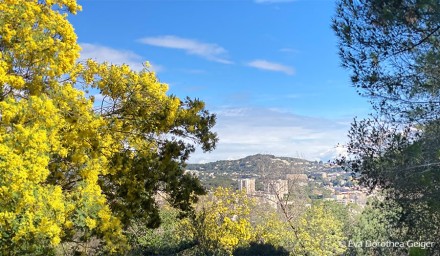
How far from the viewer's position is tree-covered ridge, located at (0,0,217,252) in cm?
516

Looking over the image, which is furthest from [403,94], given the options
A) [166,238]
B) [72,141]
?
[166,238]

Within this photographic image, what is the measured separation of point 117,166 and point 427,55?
5451 mm

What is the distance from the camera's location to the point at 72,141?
6.65 meters

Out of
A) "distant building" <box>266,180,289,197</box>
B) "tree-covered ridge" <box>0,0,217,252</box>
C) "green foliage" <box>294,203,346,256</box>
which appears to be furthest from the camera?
"distant building" <box>266,180,289,197</box>

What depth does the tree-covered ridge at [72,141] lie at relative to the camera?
5.16 m

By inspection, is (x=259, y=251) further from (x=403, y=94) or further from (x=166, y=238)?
(x=403, y=94)

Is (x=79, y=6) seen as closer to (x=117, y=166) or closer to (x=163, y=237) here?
(x=117, y=166)

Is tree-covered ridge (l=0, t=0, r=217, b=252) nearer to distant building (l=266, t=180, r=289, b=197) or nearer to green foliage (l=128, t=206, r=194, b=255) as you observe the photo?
green foliage (l=128, t=206, r=194, b=255)

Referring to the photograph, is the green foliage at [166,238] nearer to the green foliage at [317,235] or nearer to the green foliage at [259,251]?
the green foliage at [259,251]

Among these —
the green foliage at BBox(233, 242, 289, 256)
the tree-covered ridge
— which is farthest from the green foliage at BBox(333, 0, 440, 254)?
the green foliage at BBox(233, 242, 289, 256)

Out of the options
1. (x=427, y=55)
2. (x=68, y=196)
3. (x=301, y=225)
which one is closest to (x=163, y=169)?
(x=68, y=196)

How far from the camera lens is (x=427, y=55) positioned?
639 cm

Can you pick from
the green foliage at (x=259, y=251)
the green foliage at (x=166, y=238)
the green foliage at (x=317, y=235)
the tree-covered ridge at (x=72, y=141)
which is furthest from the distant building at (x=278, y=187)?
the tree-covered ridge at (x=72, y=141)

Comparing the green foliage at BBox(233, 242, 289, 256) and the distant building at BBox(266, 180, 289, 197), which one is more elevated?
the distant building at BBox(266, 180, 289, 197)
